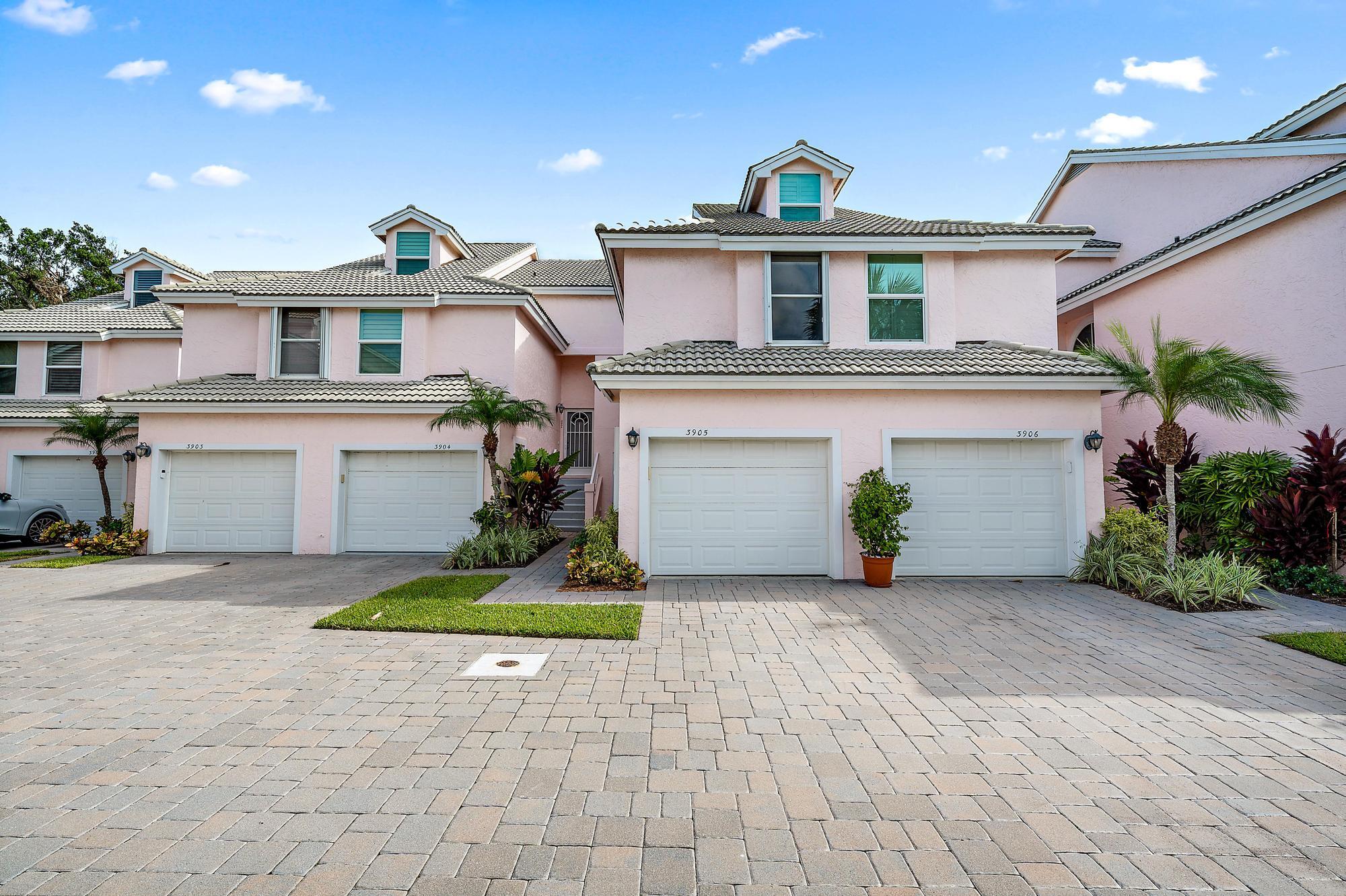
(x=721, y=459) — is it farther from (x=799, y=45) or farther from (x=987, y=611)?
(x=799, y=45)

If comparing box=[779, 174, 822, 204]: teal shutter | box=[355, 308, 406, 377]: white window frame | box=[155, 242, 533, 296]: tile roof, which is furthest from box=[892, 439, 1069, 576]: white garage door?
box=[355, 308, 406, 377]: white window frame

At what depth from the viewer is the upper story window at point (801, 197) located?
45.0ft

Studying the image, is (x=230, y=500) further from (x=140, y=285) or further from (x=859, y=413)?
(x=859, y=413)

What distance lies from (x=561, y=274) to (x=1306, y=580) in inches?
752

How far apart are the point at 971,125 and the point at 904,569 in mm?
7358

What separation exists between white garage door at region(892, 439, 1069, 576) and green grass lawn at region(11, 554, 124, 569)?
47.9 ft

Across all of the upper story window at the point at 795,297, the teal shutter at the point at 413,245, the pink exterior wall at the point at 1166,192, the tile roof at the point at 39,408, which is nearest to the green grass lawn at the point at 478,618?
the upper story window at the point at 795,297

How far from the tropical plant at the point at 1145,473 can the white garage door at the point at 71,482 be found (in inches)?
890

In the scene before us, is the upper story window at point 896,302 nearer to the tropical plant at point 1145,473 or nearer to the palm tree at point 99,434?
the tropical plant at point 1145,473

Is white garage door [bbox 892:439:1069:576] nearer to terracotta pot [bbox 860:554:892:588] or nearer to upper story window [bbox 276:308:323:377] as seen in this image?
terracotta pot [bbox 860:554:892:588]

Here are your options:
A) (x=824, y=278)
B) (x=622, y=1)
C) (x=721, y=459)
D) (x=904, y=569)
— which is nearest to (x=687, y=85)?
(x=622, y=1)

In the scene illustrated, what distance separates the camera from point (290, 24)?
9.93 m

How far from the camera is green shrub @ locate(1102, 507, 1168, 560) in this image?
30.8 feet

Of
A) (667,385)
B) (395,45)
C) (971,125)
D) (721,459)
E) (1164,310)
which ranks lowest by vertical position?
(721,459)
